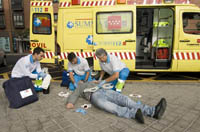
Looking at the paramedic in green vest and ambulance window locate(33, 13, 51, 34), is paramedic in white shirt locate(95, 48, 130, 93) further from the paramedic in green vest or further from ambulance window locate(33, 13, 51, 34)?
ambulance window locate(33, 13, 51, 34)

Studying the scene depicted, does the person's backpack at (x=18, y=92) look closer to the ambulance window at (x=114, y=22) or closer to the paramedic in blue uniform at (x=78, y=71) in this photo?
the paramedic in blue uniform at (x=78, y=71)

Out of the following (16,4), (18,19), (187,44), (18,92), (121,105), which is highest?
(16,4)

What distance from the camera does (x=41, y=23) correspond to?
5602mm

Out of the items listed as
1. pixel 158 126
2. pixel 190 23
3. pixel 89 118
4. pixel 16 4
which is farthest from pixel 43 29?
pixel 16 4

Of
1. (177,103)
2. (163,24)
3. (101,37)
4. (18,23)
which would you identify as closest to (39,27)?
(101,37)

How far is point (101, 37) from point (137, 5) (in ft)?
5.10

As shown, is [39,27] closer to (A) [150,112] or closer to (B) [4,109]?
(B) [4,109]

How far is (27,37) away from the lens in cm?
2320

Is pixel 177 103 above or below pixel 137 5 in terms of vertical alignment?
below

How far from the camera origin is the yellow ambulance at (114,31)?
4652 millimetres

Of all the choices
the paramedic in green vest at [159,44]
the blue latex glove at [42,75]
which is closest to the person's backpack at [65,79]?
the blue latex glove at [42,75]

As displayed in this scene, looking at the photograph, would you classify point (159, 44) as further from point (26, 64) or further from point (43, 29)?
point (26, 64)

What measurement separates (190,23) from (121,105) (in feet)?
14.0

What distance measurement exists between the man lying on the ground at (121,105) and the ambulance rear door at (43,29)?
10.3 feet
